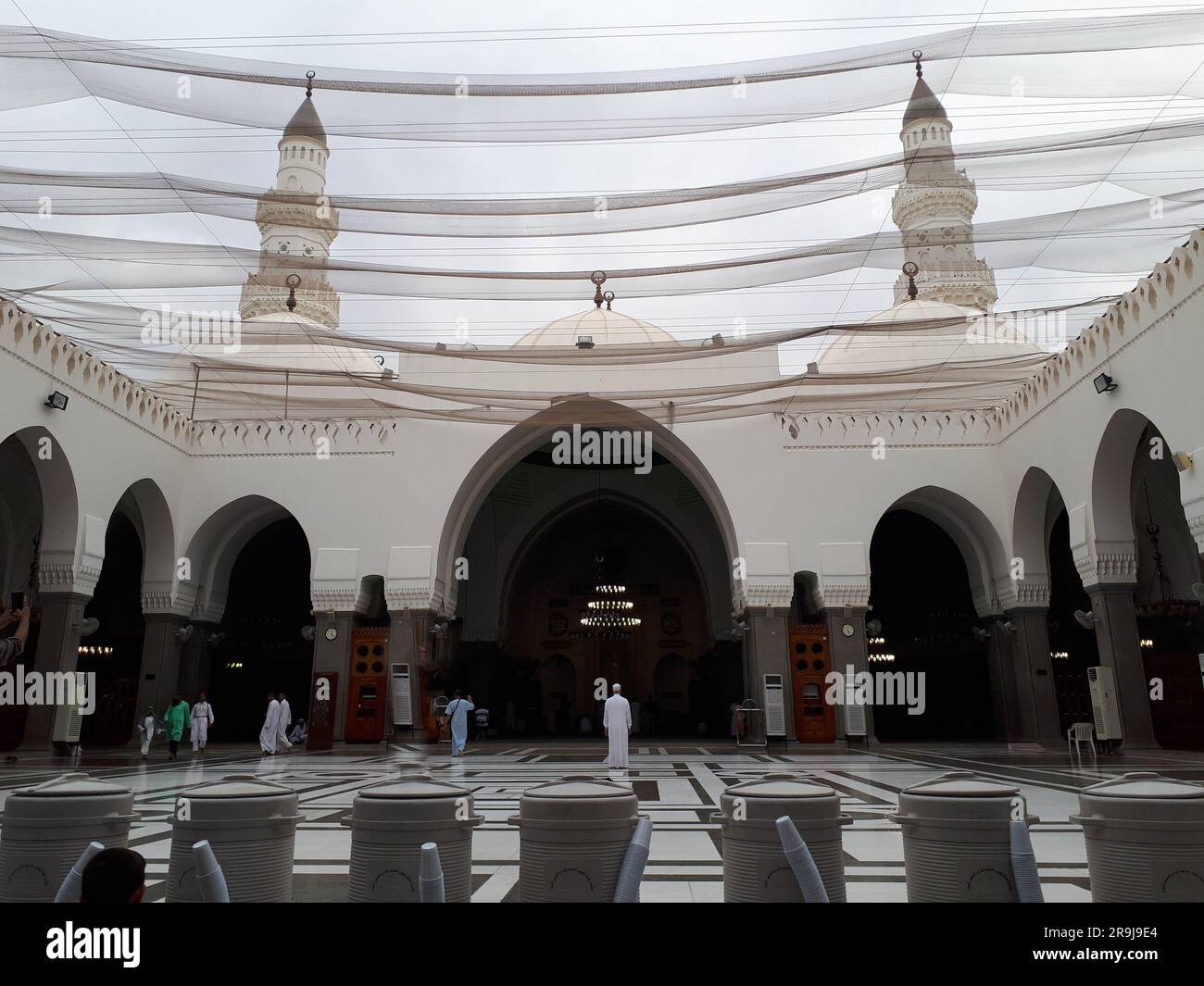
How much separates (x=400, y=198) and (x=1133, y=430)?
829 cm

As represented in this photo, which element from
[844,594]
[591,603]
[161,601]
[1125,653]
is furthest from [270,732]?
[1125,653]

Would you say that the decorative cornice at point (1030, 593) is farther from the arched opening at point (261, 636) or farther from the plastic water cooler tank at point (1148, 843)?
the arched opening at point (261, 636)

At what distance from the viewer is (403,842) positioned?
2639 mm

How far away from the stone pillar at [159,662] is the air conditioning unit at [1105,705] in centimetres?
1196

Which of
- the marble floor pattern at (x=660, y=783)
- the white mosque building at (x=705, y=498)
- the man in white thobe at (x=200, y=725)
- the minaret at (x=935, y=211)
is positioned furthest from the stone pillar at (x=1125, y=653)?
the man in white thobe at (x=200, y=725)

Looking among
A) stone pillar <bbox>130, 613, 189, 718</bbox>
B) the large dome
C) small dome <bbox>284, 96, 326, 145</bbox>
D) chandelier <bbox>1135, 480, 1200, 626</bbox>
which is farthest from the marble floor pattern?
the large dome

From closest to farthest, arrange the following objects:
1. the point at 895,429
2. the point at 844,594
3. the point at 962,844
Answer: the point at 962,844
the point at 844,594
the point at 895,429

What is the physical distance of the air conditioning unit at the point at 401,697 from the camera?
12.3 m

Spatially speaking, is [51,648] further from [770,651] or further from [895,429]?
[895,429]

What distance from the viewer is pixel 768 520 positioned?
12.9 m

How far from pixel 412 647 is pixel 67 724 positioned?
13.7 feet

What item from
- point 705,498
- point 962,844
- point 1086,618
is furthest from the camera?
point 705,498
